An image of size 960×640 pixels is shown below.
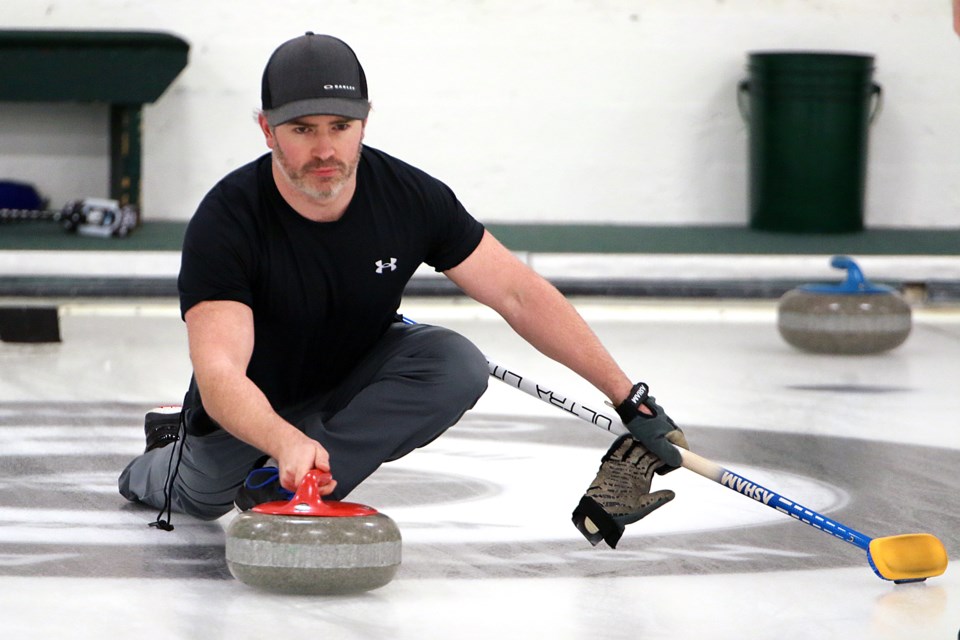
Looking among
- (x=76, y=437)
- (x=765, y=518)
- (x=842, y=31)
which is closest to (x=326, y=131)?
(x=765, y=518)

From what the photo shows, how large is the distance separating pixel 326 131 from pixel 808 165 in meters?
6.03

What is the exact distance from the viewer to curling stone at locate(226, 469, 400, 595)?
252 centimetres

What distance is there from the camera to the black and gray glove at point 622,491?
2910 mm

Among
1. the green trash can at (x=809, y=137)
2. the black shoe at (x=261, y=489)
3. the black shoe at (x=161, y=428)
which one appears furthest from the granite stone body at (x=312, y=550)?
the green trash can at (x=809, y=137)

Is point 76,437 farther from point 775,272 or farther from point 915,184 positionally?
point 915,184

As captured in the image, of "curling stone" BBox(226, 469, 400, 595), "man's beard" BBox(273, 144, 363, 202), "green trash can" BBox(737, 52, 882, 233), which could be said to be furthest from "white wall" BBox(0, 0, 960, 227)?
→ "curling stone" BBox(226, 469, 400, 595)

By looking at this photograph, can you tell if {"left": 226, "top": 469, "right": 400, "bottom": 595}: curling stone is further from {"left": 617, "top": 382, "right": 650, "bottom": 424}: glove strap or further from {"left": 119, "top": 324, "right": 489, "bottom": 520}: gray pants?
{"left": 617, "top": 382, "right": 650, "bottom": 424}: glove strap

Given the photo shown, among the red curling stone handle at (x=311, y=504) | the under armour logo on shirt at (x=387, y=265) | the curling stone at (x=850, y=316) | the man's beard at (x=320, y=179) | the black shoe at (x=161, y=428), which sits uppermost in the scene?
the man's beard at (x=320, y=179)

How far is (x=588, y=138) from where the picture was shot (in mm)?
8867

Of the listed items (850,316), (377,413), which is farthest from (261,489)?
(850,316)

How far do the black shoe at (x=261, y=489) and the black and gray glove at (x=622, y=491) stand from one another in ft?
1.91

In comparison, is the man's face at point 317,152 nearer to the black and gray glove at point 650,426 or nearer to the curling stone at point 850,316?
the black and gray glove at point 650,426

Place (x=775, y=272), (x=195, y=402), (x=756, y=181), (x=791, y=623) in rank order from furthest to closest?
(x=756, y=181) → (x=775, y=272) → (x=195, y=402) → (x=791, y=623)

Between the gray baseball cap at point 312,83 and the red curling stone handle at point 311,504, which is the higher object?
the gray baseball cap at point 312,83
